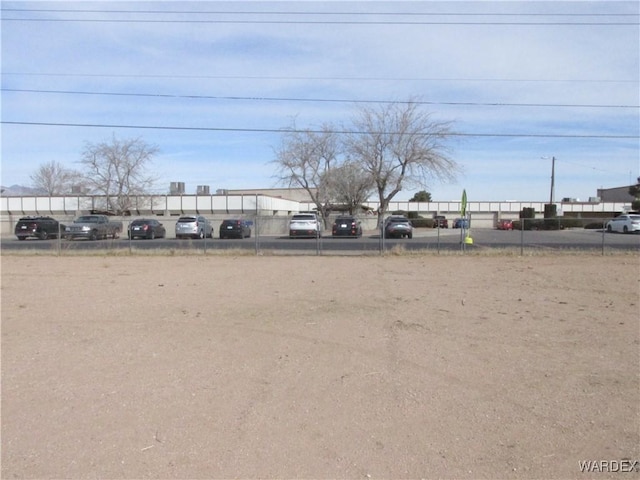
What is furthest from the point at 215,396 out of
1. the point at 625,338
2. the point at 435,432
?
the point at 625,338

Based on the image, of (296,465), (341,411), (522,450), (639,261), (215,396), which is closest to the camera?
(296,465)

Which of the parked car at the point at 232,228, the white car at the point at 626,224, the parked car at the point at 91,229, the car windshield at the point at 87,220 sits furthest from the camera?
the white car at the point at 626,224

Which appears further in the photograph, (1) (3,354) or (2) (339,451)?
(1) (3,354)

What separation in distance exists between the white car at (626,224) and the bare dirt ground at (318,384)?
40100mm

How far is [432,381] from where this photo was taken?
6.02 meters

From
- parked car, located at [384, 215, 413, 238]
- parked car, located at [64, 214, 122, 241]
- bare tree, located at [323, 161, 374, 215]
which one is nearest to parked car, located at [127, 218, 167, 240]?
parked car, located at [64, 214, 122, 241]

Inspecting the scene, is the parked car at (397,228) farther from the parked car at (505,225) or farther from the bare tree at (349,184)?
the parked car at (505,225)

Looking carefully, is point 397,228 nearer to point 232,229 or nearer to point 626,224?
point 232,229

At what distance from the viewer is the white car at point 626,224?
46591 millimetres

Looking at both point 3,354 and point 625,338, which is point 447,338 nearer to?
point 625,338

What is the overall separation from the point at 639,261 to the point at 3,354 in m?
21.1

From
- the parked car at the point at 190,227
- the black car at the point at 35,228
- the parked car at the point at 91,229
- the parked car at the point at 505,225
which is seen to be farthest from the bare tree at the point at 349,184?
the black car at the point at 35,228

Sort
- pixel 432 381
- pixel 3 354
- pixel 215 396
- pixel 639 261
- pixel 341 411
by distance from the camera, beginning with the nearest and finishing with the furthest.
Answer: pixel 341 411 → pixel 215 396 → pixel 432 381 → pixel 3 354 → pixel 639 261

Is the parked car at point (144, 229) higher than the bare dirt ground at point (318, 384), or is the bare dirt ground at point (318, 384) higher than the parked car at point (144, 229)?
Answer: the parked car at point (144, 229)
